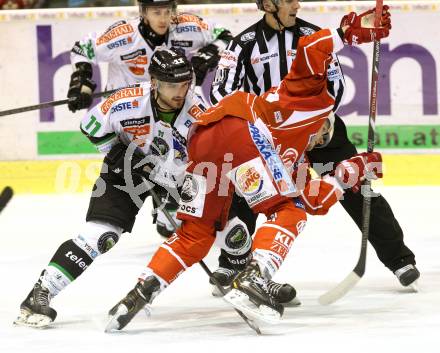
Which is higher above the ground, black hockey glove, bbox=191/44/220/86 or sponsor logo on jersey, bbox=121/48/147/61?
sponsor logo on jersey, bbox=121/48/147/61

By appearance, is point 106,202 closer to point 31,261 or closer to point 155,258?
point 155,258

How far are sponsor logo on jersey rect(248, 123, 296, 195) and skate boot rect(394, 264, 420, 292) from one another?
0.88 metres

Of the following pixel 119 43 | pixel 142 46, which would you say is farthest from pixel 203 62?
pixel 119 43

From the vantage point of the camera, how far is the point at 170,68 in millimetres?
4523

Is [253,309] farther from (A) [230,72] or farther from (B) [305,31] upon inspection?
(B) [305,31]

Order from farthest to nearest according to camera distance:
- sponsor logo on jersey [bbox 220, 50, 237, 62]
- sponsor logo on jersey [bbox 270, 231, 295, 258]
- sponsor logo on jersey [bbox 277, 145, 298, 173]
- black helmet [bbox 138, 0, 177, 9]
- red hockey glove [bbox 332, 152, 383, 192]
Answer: black helmet [bbox 138, 0, 177, 9]
sponsor logo on jersey [bbox 220, 50, 237, 62]
sponsor logo on jersey [bbox 277, 145, 298, 173]
red hockey glove [bbox 332, 152, 383, 192]
sponsor logo on jersey [bbox 270, 231, 295, 258]

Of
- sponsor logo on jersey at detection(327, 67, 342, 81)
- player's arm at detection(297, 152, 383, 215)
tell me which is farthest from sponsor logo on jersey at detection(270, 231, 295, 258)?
sponsor logo on jersey at detection(327, 67, 342, 81)

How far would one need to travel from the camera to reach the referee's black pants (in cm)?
504

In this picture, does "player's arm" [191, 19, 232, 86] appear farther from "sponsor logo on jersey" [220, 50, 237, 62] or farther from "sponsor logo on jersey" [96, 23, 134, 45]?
"sponsor logo on jersey" [220, 50, 237, 62]

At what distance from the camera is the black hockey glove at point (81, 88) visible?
6176mm

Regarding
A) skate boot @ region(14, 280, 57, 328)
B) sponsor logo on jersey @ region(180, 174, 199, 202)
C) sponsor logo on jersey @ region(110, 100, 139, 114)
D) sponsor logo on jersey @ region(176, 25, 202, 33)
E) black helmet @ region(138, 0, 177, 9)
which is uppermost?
black helmet @ region(138, 0, 177, 9)

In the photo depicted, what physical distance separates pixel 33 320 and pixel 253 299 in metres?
0.88

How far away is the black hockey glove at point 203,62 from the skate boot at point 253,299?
2.39m

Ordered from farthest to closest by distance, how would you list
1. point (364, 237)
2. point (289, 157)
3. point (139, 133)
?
point (364, 237) < point (139, 133) < point (289, 157)
